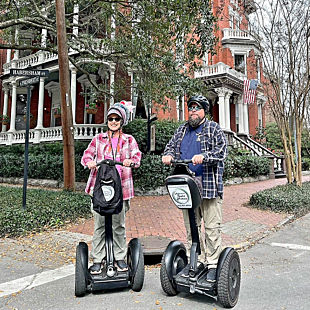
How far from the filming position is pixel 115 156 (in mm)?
3107

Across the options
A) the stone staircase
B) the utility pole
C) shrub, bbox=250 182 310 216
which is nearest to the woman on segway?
the utility pole

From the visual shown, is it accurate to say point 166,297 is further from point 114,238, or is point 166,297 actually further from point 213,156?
point 213,156

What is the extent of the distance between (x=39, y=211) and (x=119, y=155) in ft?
11.6

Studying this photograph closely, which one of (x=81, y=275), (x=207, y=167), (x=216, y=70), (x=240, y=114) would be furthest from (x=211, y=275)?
(x=240, y=114)

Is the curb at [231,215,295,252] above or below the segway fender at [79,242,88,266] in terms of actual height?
below

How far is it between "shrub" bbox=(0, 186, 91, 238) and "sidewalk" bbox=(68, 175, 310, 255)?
1.28ft

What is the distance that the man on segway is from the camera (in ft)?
9.33

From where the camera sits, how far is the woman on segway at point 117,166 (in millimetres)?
3000

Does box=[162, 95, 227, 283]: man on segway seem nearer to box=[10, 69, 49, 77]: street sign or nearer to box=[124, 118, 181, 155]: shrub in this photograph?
box=[10, 69, 49, 77]: street sign

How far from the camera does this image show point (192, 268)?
263 centimetres

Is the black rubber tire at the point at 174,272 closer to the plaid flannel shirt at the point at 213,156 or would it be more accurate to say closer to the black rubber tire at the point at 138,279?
the black rubber tire at the point at 138,279

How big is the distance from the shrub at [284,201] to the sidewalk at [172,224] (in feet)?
0.95

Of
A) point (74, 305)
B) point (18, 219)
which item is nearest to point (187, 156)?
point (74, 305)

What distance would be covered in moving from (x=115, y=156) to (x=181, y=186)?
893 millimetres
